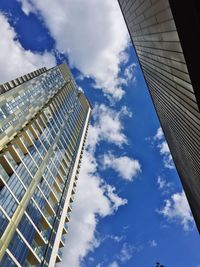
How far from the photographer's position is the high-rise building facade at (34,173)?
35.1m

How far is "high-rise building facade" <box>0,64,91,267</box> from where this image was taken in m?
35.1

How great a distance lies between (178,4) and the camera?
1331 centimetres

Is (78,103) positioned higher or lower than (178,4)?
lower

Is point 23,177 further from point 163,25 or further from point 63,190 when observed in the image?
point 163,25

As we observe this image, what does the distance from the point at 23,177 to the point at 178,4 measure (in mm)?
33022

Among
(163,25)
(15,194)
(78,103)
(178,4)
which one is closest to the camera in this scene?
(178,4)

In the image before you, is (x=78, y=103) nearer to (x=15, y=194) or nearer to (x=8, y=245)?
(x=15, y=194)

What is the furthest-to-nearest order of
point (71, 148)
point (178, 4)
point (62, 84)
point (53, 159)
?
point (62, 84), point (71, 148), point (53, 159), point (178, 4)

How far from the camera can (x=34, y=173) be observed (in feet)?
149

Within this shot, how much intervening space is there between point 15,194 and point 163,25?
91.0 feet

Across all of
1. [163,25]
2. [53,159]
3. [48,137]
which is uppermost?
[163,25]

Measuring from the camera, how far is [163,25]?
56.9 ft

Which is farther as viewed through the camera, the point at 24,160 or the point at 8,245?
the point at 24,160

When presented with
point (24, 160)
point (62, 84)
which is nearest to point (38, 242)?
point (24, 160)
